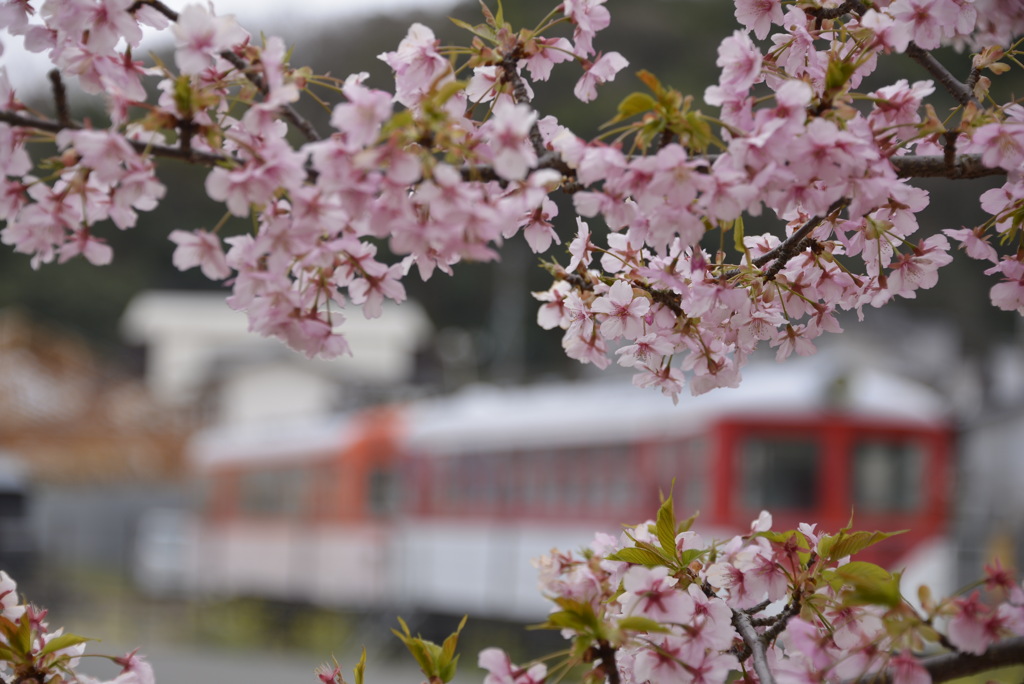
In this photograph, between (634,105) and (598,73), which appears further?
(598,73)

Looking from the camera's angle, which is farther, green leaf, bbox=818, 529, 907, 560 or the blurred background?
the blurred background

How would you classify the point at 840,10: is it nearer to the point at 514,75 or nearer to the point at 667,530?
the point at 514,75

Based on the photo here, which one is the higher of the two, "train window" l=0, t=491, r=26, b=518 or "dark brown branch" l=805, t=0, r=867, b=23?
"dark brown branch" l=805, t=0, r=867, b=23

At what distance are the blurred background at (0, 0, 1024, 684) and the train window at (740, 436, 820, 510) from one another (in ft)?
0.07

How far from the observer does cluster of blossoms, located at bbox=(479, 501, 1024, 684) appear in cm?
134

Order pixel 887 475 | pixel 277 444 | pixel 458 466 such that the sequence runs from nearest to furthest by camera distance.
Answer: pixel 887 475 < pixel 458 466 < pixel 277 444

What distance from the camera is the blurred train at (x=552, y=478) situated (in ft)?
34.0

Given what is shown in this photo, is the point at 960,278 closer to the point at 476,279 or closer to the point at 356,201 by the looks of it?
the point at 476,279

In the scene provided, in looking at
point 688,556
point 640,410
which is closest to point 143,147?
point 688,556

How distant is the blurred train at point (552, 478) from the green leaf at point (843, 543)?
702cm

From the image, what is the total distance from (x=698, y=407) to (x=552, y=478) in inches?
80.4

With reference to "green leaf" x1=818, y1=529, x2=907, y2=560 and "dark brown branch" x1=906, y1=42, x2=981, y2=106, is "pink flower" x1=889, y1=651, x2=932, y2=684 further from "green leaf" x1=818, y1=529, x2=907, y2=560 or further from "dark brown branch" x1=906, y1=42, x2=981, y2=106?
"dark brown branch" x1=906, y1=42, x2=981, y2=106

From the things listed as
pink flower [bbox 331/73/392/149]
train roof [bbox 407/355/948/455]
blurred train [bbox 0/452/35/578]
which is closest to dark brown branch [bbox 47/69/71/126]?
pink flower [bbox 331/73/392/149]

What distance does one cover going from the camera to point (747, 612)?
68.8 inches
